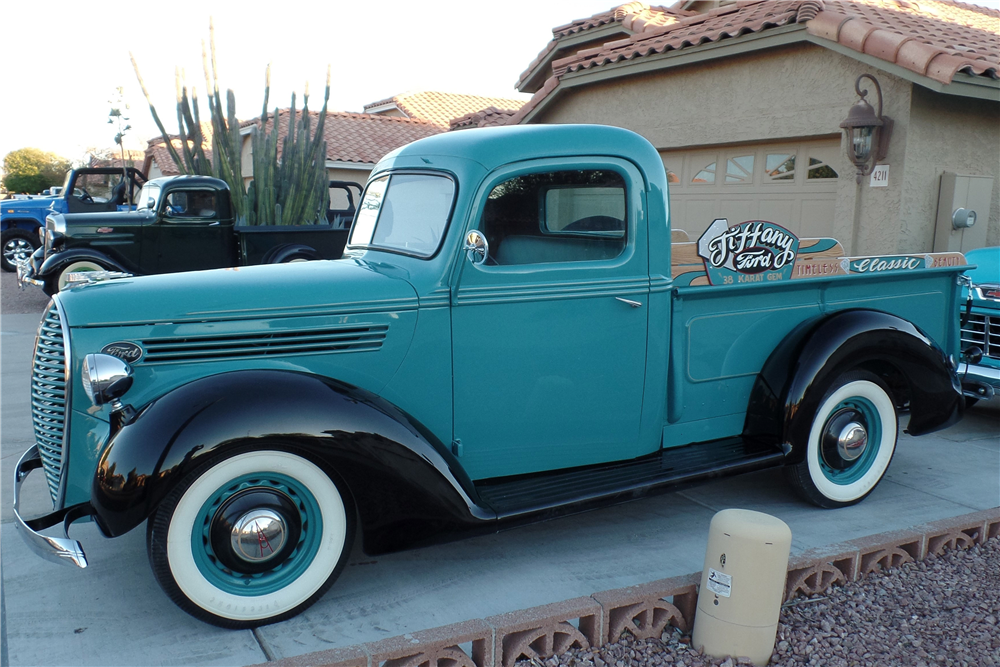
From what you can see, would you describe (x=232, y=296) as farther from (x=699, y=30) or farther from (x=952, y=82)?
(x=699, y=30)

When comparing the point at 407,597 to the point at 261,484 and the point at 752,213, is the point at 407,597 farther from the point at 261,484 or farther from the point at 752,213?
the point at 752,213

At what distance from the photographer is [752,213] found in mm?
8289

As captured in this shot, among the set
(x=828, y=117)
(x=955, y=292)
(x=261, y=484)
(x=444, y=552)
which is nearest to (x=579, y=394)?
(x=444, y=552)

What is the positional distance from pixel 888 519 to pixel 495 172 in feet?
8.47

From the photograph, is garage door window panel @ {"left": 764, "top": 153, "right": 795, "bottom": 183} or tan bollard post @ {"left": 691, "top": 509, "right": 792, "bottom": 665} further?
garage door window panel @ {"left": 764, "top": 153, "right": 795, "bottom": 183}

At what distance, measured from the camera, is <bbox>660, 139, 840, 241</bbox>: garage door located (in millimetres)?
7715

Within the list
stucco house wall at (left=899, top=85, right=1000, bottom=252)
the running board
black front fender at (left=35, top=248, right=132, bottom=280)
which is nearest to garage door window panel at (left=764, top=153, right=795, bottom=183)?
stucco house wall at (left=899, top=85, right=1000, bottom=252)

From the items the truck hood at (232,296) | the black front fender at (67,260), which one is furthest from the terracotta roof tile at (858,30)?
the black front fender at (67,260)

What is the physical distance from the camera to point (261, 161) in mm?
11688

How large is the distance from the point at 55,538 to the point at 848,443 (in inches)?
137

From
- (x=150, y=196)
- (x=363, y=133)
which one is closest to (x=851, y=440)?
(x=150, y=196)

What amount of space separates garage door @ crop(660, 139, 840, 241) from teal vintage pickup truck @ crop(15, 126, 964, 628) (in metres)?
3.85

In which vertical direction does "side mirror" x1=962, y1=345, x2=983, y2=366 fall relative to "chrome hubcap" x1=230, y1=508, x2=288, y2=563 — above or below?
above

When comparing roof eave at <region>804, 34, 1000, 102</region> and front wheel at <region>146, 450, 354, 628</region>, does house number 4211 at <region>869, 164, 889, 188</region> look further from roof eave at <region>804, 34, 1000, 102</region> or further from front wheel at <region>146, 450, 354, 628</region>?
front wheel at <region>146, 450, 354, 628</region>
